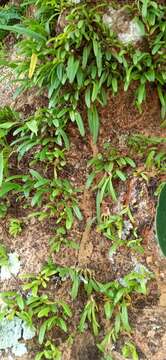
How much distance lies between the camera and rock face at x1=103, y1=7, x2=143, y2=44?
224cm

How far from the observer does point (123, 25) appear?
7.38ft

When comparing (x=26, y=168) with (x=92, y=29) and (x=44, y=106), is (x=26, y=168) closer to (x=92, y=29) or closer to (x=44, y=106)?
(x=44, y=106)

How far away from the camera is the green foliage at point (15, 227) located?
2346 millimetres

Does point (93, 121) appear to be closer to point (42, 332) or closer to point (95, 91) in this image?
point (95, 91)

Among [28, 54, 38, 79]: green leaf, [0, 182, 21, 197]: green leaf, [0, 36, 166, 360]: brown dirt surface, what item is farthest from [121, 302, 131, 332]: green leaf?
[28, 54, 38, 79]: green leaf

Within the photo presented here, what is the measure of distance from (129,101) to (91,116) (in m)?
0.25

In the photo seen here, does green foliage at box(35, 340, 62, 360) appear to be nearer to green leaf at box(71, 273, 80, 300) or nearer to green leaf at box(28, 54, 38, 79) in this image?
green leaf at box(71, 273, 80, 300)

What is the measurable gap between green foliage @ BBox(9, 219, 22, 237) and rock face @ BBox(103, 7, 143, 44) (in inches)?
43.2

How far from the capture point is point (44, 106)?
2457mm

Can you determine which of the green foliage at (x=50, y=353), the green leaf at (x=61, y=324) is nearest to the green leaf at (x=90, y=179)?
the green leaf at (x=61, y=324)

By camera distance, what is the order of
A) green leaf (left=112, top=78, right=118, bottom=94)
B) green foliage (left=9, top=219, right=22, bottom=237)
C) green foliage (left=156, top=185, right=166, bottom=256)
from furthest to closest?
green foliage (left=9, top=219, right=22, bottom=237), green leaf (left=112, top=78, right=118, bottom=94), green foliage (left=156, top=185, right=166, bottom=256)

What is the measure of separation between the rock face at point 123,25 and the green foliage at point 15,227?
3.60ft

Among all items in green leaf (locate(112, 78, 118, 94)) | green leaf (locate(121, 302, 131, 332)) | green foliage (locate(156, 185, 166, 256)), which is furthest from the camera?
green leaf (locate(112, 78, 118, 94))

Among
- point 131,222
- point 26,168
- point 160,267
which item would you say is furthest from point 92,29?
point 160,267
